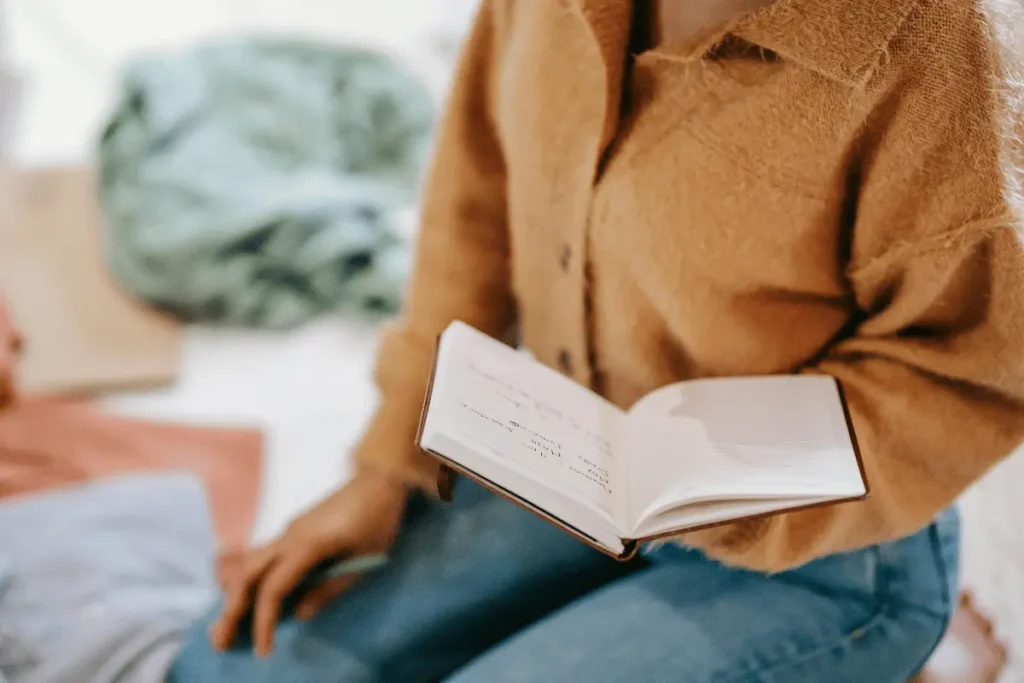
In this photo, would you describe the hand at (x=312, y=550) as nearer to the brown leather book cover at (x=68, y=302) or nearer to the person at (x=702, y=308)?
the person at (x=702, y=308)

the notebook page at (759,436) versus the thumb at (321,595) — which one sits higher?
the notebook page at (759,436)

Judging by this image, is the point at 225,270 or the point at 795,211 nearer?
the point at 795,211

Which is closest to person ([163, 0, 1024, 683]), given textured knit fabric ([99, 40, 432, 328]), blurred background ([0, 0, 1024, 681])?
blurred background ([0, 0, 1024, 681])

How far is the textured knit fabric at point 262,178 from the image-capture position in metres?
1.05

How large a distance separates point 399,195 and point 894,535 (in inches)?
33.5

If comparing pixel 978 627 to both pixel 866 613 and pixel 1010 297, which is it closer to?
pixel 866 613

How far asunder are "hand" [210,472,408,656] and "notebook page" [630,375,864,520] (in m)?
0.25

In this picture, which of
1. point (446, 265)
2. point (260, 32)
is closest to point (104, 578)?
point (446, 265)

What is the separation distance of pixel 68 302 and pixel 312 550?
643 millimetres

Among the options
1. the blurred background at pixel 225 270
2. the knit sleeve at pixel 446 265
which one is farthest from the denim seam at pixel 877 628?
the knit sleeve at pixel 446 265

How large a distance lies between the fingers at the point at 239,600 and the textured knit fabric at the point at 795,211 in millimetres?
298

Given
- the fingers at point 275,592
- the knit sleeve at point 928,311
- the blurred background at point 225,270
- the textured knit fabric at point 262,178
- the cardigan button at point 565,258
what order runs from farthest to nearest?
the textured knit fabric at point 262,178 < the blurred background at point 225,270 < the fingers at point 275,592 < the cardigan button at point 565,258 < the knit sleeve at point 928,311

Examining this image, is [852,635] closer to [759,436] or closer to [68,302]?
[759,436]

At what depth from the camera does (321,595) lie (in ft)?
2.17
